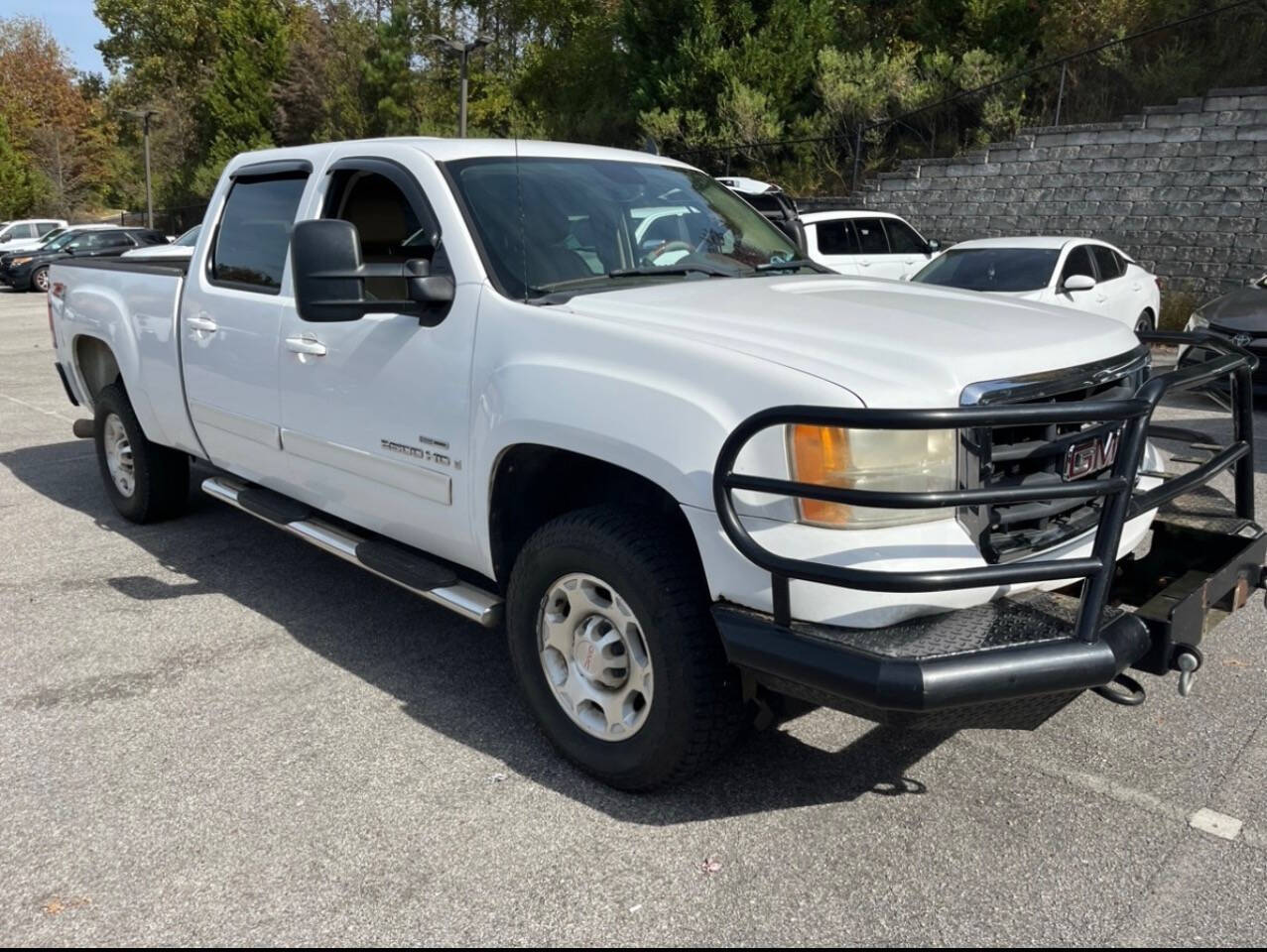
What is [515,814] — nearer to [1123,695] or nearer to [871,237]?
[1123,695]

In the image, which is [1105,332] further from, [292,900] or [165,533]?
[165,533]

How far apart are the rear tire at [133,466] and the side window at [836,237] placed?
9791mm

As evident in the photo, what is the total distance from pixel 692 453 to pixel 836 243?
12.0m

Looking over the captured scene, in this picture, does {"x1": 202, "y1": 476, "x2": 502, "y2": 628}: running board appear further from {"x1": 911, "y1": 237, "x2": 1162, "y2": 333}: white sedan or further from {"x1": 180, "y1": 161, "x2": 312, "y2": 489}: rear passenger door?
{"x1": 911, "y1": 237, "x2": 1162, "y2": 333}: white sedan

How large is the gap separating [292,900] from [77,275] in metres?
4.88

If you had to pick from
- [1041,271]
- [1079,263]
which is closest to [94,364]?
[1041,271]

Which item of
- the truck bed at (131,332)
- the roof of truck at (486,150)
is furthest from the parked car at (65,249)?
the roof of truck at (486,150)

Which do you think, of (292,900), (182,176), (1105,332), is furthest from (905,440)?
(182,176)

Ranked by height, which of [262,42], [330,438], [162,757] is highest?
[262,42]

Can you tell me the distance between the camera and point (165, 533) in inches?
240

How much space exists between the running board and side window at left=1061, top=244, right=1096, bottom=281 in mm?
9008

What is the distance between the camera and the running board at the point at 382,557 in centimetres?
364

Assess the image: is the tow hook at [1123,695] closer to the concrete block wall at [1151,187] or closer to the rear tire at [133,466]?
the rear tire at [133,466]

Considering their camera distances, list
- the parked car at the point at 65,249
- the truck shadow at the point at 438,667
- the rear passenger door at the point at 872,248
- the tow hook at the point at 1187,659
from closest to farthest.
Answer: the tow hook at the point at 1187,659
the truck shadow at the point at 438,667
the rear passenger door at the point at 872,248
the parked car at the point at 65,249
